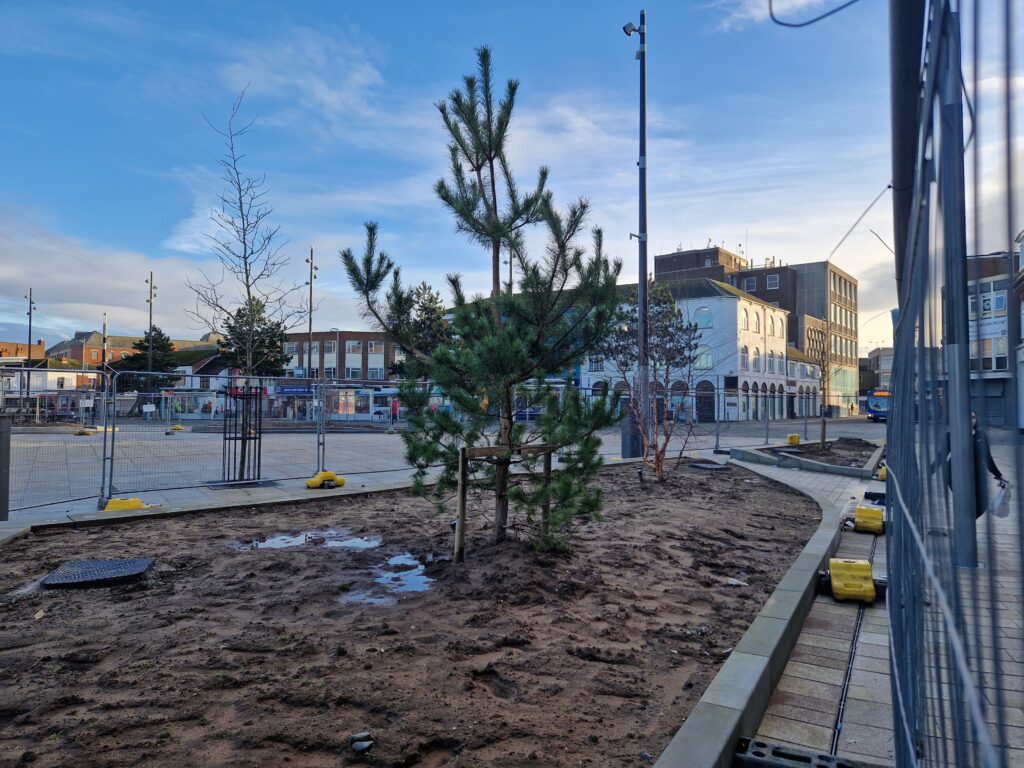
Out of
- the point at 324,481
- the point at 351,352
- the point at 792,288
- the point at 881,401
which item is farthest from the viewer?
the point at 351,352

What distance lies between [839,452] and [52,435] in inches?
840

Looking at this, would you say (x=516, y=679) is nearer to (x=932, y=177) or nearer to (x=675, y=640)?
(x=675, y=640)

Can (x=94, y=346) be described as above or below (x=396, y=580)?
above

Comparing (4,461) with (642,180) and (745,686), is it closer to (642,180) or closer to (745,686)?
(745,686)

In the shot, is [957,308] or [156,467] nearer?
[957,308]

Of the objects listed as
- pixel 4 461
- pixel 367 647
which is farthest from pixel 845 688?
pixel 4 461

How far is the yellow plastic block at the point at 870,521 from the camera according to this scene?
8.14 metres

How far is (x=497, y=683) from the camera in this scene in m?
3.40

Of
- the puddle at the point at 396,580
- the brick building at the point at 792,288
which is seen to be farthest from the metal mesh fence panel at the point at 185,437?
the brick building at the point at 792,288

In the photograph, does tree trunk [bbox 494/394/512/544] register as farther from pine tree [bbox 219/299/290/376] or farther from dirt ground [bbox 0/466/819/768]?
pine tree [bbox 219/299/290/376]

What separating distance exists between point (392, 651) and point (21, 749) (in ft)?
5.50

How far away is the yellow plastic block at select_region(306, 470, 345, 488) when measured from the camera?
417 inches

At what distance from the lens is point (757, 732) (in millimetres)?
3248

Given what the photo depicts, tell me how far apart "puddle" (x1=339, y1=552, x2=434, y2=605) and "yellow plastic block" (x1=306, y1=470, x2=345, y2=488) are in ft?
16.5
